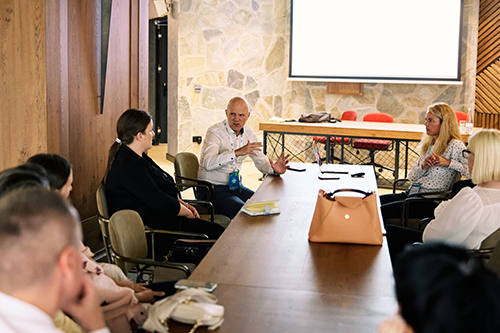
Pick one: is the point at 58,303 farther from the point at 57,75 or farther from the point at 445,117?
the point at 445,117

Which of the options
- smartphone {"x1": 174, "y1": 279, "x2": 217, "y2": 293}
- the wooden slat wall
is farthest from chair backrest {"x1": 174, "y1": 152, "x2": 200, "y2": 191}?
the wooden slat wall

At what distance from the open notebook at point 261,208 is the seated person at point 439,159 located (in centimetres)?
151

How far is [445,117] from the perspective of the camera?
14.5ft

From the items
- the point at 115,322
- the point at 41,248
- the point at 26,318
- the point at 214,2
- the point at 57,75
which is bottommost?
the point at 115,322

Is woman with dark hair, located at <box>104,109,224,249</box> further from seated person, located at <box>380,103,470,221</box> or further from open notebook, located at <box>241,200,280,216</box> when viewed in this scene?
seated person, located at <box>380,103,470,221</box>

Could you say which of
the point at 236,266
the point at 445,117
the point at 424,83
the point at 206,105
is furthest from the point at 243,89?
the point at 236,266

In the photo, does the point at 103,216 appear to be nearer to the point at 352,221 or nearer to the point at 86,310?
the point at 352,221

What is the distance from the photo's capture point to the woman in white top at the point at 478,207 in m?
2.67

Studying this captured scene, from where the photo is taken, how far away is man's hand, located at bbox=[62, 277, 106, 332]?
4.30 feet

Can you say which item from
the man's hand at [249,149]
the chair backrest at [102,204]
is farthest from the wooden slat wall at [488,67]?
the chair backrest at [102,204]

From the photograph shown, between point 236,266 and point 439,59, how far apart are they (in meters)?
7.34

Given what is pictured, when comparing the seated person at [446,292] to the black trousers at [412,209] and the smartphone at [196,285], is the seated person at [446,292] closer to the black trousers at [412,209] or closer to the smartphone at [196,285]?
the smartphone at [196,285]

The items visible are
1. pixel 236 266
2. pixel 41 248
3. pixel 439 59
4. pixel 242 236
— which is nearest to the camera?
pixel 41 248

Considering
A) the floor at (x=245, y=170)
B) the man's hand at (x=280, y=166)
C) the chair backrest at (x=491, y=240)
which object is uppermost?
the man's hand at (x=280, y=166)
